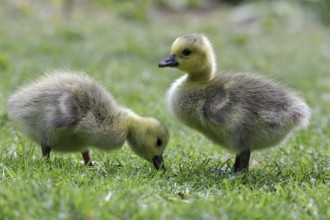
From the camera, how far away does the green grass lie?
3367 mm

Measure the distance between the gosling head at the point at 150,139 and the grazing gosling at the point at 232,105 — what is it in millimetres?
210

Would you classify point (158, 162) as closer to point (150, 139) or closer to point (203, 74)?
point (150, 139)

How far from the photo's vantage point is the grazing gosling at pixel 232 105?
4.45m

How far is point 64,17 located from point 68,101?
11.9 m

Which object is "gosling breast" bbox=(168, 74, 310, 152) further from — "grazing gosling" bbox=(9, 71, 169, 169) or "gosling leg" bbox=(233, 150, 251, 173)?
"grazing gosling" bbox=(9, 71, 169, 169)

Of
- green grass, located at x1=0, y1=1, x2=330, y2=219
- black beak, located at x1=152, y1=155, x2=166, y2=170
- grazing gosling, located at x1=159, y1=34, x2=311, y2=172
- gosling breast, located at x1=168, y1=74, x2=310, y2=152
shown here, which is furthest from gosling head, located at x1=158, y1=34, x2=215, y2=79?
black beak, located at x1=152, y1=155, x2=166, y2=170

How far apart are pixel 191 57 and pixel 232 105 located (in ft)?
1.98

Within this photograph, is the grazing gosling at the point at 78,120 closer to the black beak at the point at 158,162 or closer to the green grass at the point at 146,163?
the black beak at the point at 158,162

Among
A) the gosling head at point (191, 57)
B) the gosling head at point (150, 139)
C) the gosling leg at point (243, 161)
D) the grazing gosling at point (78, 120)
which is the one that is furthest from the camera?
the gosling head at point (191, 57)

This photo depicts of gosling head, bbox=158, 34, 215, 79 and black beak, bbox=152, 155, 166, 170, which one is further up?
gosling head, bbox=158, 34, 215, 79

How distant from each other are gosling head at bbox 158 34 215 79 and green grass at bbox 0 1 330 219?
622 millimetres

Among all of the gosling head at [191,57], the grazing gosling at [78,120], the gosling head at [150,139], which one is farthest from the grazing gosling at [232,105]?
the grazing gosling at [78,120]

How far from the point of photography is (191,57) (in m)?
4.84

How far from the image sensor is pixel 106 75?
9.51 meters
